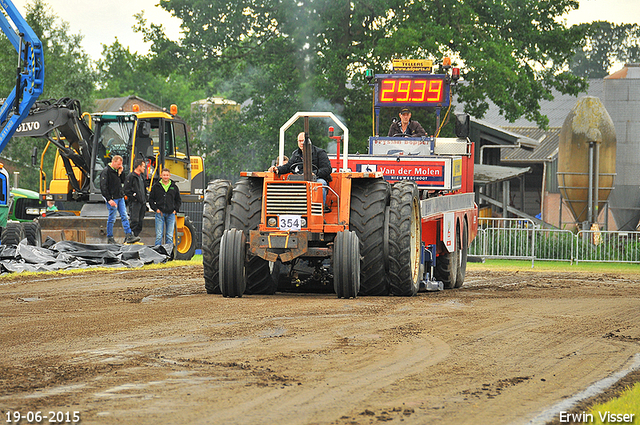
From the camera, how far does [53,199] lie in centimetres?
2097

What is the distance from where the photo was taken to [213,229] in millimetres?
12016

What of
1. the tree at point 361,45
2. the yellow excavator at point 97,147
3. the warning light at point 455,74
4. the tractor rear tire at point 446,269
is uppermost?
the tree at point 361,45

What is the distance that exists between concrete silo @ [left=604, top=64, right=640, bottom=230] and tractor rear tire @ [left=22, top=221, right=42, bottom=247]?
23.7 m

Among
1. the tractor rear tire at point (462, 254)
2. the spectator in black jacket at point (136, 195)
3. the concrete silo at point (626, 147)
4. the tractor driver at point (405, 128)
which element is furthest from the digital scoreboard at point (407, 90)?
the concrete silo at point (626, 147)

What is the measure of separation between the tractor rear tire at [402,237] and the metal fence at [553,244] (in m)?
12.4

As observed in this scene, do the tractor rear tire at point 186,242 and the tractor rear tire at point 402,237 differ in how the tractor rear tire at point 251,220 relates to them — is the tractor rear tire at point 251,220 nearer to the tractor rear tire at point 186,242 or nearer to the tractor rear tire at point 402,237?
the tractor rear tire at point 402,237

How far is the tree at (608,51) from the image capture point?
92.3 m

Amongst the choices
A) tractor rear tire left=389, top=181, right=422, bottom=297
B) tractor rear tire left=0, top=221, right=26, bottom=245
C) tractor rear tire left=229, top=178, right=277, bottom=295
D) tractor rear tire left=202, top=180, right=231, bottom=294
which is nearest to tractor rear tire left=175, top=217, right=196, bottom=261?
tractor rear tire left=0, top=221, right=26, bottom=245

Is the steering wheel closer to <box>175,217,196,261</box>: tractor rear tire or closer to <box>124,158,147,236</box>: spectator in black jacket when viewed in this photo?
<box>124,158,147,236</box>: spectator in black jacket

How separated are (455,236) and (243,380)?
30.8 ft

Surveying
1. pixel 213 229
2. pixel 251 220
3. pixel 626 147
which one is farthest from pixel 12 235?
pixel 626 147

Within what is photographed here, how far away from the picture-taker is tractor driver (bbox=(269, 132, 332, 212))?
11891mm

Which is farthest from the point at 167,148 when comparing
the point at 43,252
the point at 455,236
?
the point at 455,236

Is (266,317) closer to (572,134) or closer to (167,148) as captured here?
(167,148)
